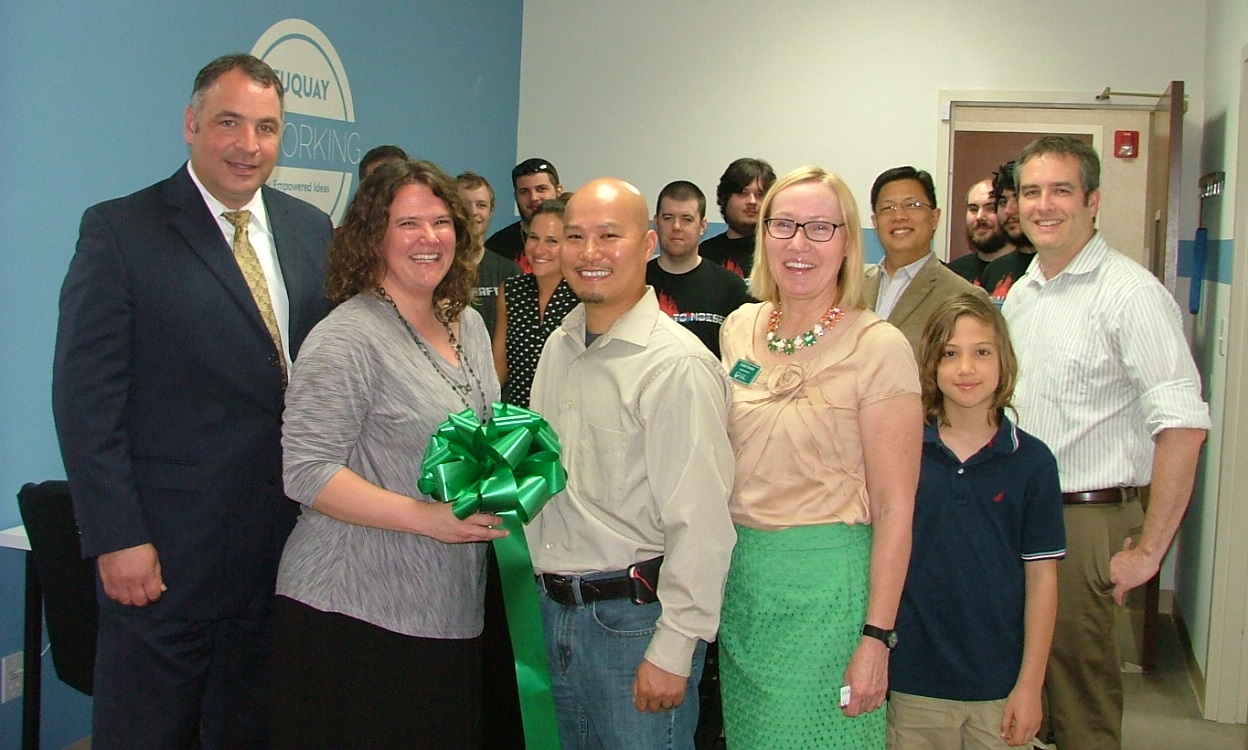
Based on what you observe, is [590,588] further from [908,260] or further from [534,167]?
[534,167]

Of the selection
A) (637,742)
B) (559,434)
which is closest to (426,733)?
(637,742)

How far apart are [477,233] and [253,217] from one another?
1.90 ft

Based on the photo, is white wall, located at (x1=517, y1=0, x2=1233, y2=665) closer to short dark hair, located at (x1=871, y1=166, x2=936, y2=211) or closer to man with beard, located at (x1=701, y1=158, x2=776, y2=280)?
man with beard, located at (x1=701, y1=158, x2=776, y2=280)

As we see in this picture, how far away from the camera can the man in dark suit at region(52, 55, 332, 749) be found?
6.64 feet

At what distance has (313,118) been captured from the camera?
4418 mm

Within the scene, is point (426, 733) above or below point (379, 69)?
below

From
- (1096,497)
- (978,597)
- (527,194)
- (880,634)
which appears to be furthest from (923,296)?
(527,194)

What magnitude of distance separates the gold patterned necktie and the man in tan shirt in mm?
639

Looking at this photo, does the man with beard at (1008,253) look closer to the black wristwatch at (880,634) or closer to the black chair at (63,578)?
the black wristwatch at (880,634)

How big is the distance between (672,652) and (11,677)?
2.28 metres

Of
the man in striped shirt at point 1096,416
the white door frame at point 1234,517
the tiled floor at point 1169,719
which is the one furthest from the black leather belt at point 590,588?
the white door frame at point 1234,517

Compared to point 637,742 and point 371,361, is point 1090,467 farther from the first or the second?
point 371,361

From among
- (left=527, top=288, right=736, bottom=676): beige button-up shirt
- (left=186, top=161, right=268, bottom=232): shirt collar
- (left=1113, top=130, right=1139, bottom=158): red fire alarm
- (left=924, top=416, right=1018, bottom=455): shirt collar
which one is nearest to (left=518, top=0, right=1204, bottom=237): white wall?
(left=1113, top=130, right=1139, bottom=158): red fire alarm

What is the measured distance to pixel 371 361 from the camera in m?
1.83
